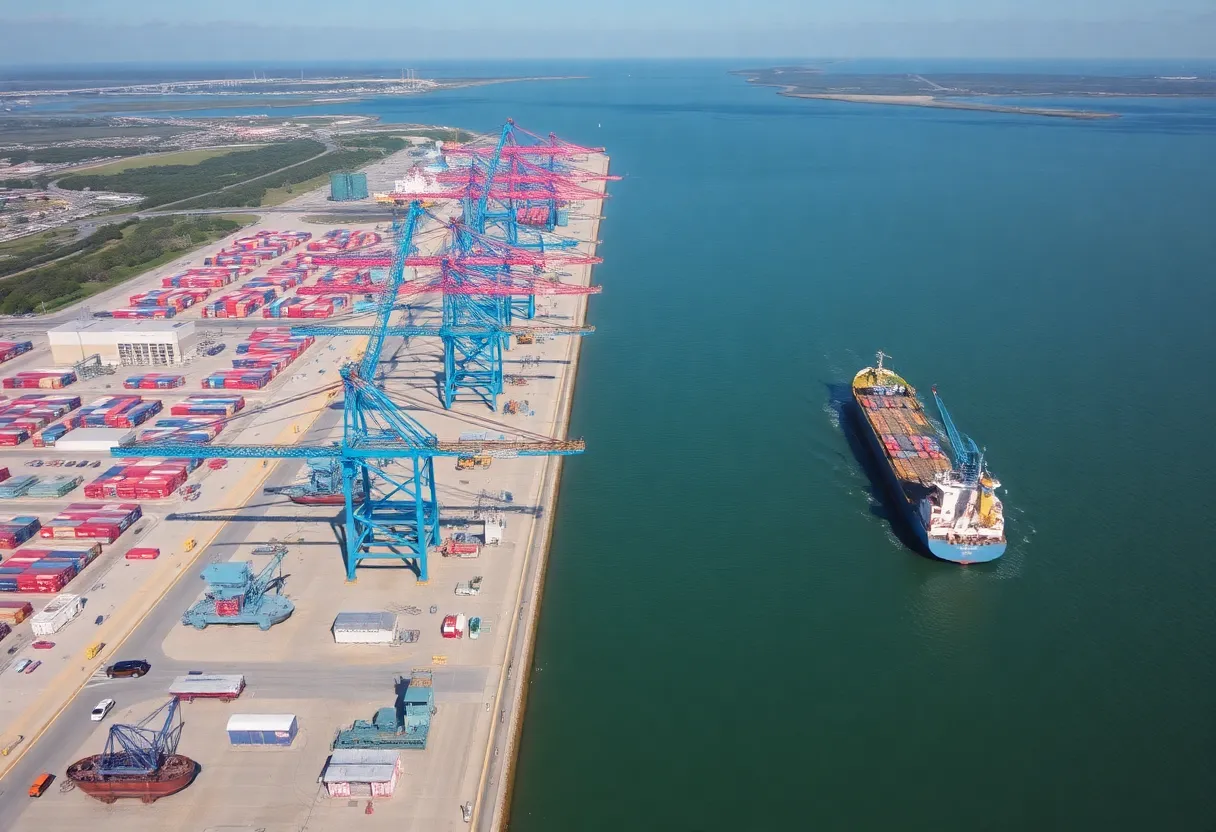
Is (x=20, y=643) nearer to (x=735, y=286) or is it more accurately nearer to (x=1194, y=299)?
(x=735, y=286)

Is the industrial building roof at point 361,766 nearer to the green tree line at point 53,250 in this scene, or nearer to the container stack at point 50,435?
the container stack at point 50,435

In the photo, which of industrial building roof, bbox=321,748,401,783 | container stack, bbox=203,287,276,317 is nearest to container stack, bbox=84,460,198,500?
industrial building roof, bbox=321,748,401,783

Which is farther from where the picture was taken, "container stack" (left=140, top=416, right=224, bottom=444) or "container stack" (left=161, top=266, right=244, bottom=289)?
"container stack" (left=161, top=266, right=244, bottom=289)

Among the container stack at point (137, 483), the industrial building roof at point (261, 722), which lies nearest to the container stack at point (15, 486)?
the container stack at point (137, 483)

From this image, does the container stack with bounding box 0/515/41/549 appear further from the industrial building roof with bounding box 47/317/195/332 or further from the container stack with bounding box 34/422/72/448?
the industrial building roof with bounding box 47/317/195/332

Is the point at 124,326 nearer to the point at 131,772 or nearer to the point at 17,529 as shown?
the point at 17,529
